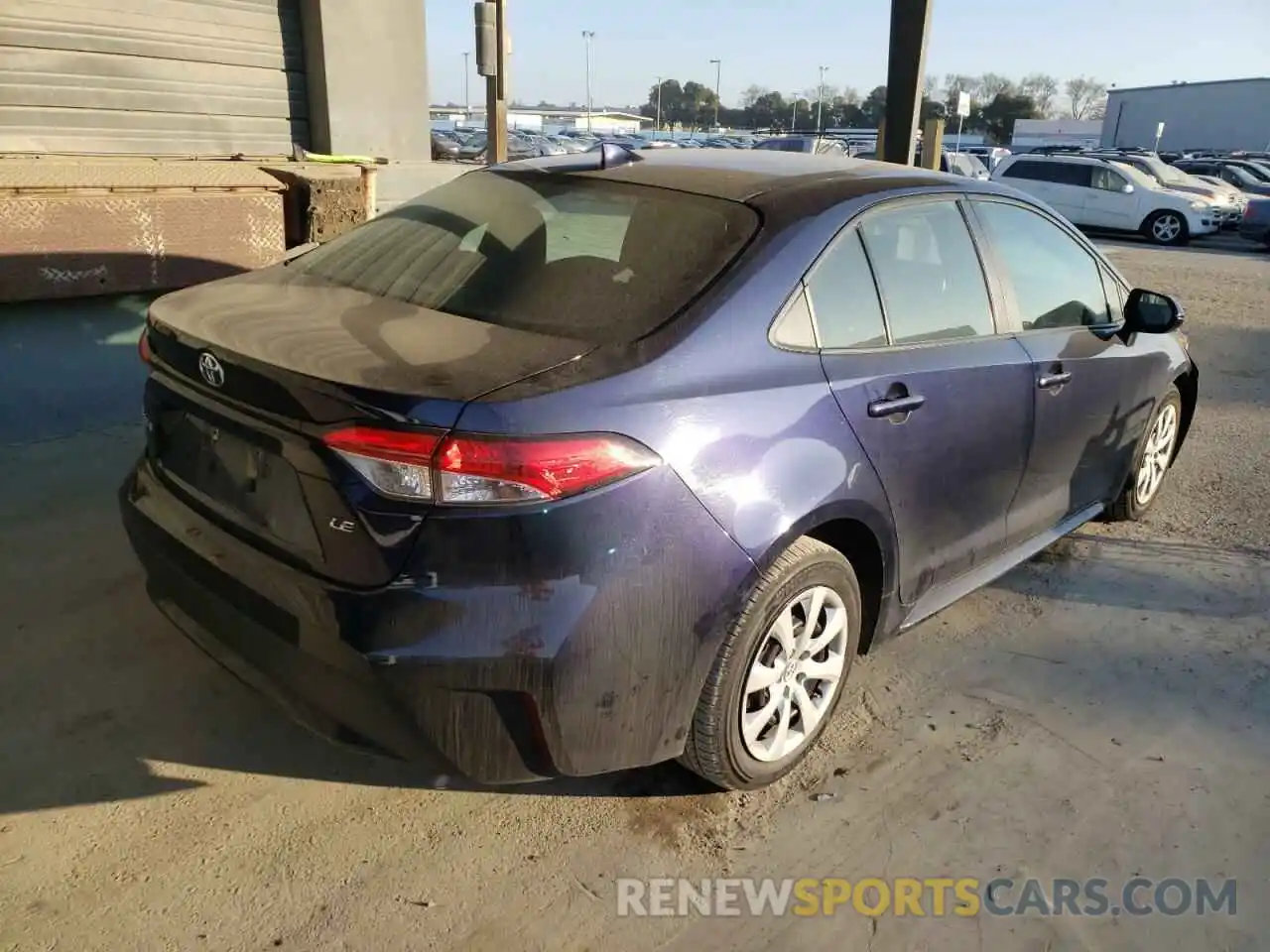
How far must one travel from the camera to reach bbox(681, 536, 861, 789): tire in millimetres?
2455

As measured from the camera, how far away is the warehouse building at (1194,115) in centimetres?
5366

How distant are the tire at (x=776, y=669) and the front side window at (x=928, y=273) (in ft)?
2.54

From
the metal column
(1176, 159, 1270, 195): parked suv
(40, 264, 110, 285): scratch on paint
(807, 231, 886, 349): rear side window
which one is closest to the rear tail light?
(807, 231, 886, 349): rear side window

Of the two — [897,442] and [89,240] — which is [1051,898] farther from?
[89,240]

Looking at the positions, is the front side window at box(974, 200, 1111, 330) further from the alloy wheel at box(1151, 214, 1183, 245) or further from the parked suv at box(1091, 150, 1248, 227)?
the parked suv at box(1091, 150, 1248, 227)

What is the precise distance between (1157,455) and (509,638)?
3.84m

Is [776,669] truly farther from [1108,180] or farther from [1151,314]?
[1108,180]

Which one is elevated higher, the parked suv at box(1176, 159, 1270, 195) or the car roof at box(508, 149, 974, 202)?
the car roof at box(508, 149, 974, 202)

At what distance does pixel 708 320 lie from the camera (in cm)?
242

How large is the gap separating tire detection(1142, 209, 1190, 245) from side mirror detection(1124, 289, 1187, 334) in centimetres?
1777

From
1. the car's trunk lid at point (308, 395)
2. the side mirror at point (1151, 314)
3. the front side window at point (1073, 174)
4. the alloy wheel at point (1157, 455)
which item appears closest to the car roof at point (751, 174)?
Result: the car's trunk lid at point (308, 395)

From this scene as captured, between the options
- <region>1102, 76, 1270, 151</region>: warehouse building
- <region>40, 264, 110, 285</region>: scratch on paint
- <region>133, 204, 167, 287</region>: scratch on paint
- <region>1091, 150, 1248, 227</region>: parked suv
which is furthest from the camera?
<region>1102, 76, 1270, 151</region>: warehouse building

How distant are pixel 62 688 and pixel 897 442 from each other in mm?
2598

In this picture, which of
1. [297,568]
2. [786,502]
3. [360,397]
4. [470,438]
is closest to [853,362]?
[786,502]
